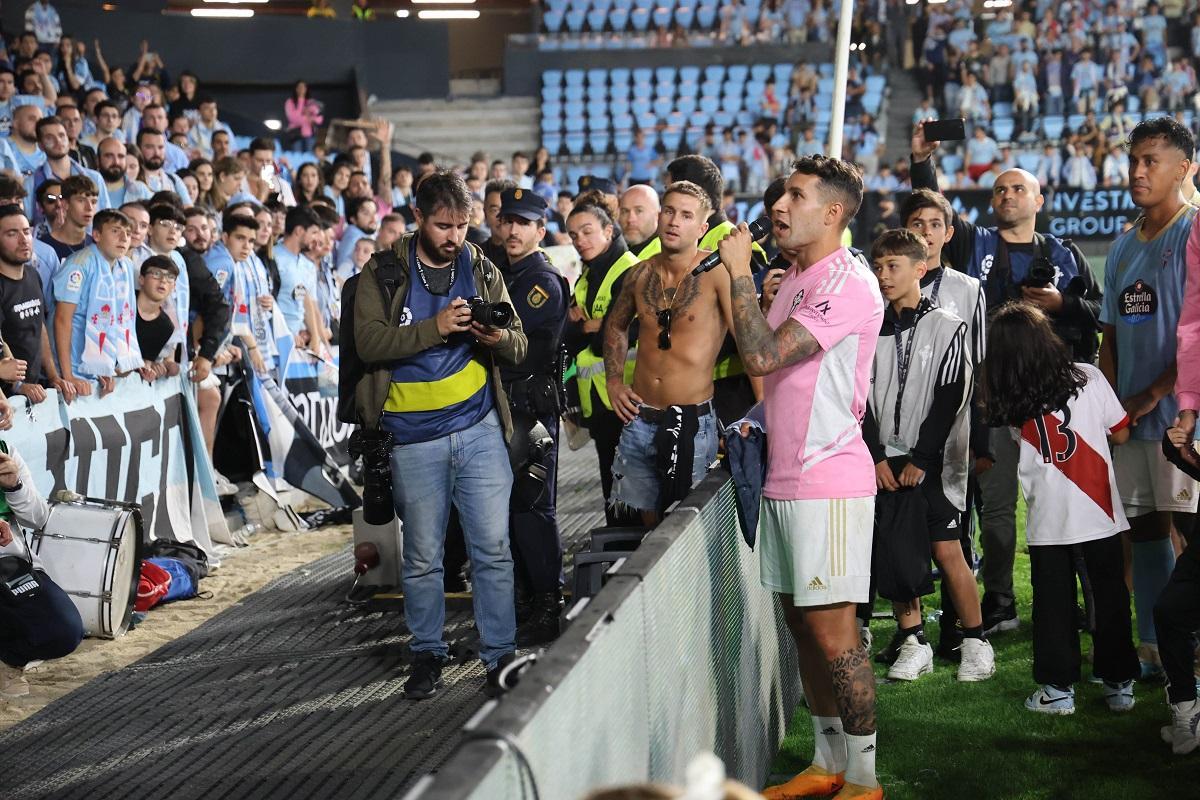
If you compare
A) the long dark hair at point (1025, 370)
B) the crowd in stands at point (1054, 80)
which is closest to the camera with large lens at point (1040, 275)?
the long dark hair at point (1025, 370)

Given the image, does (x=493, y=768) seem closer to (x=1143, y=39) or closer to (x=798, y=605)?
→ (x=798, y=605)

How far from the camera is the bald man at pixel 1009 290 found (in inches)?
220

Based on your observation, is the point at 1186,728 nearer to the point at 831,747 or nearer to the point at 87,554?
the point at 831,747

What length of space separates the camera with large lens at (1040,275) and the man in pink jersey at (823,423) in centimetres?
193

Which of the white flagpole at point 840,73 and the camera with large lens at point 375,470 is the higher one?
the white flagpole at point 840,73

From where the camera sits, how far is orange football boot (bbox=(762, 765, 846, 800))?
3822 millimetres

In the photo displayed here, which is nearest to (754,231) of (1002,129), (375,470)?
(375,470)

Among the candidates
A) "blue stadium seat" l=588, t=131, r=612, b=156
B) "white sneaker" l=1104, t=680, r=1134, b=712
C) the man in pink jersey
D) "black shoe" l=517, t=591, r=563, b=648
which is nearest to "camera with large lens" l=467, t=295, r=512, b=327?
the man in pink jersey

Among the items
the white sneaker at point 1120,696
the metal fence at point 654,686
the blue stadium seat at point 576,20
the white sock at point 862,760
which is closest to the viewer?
the metal fence at point 654,686

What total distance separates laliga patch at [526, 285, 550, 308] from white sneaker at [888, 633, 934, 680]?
6.90 feet

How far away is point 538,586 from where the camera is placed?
589cm

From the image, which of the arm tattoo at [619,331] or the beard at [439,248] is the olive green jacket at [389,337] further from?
the arm tattoo at [619,331]

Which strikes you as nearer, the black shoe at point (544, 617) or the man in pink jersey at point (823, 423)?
the man in pink jersey at point (823, 423)

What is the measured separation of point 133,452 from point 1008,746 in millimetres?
4828
